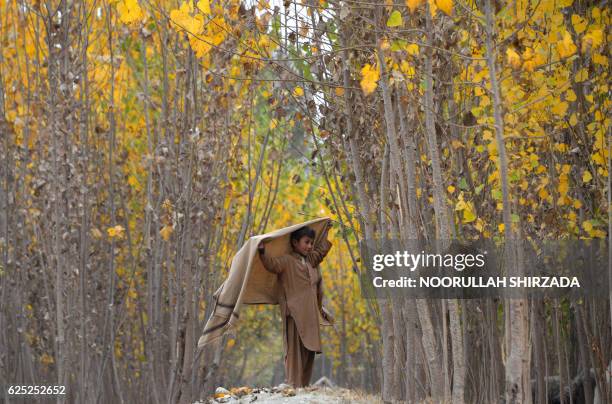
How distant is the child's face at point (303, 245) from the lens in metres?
7.97

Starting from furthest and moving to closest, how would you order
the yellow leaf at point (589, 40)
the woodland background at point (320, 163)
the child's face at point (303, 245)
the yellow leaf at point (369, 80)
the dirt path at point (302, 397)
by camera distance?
the child's face at point (303, 245), the dirt path at point (302, 397), the woodland background at point (320, 163), the yellow leaf at point (589, 40), the yellow leaf at point (369, 80)

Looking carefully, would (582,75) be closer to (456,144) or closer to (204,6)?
(456,144)

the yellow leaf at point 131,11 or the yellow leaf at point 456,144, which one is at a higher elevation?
the yellow leaf at point 131,11

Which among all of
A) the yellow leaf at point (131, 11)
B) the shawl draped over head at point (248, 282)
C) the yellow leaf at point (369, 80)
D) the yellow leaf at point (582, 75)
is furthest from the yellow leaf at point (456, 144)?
the yellow leaf at point (131, 11)

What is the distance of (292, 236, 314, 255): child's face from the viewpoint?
7.97 m

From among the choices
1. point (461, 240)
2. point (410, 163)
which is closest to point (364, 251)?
point (461, 240)

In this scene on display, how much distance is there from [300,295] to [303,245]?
411 millimetres

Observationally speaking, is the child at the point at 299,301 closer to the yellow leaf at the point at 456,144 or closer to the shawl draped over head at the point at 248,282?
the shawl draped over head at the point at 248,282

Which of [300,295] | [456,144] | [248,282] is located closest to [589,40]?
[456,144]

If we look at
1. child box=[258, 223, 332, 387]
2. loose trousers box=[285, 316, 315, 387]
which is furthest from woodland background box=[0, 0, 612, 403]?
loose trousers box=[285, 316, 315, 387]

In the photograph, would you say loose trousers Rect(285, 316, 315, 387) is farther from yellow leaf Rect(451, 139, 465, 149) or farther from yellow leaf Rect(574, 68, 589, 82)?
yellow leaf Rect(574, 68, 589, 82)

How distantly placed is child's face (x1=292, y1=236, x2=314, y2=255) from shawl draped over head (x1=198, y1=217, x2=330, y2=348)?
92 mm

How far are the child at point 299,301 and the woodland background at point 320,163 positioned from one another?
0.50 metres

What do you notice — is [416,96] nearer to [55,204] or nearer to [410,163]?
[410,163]
